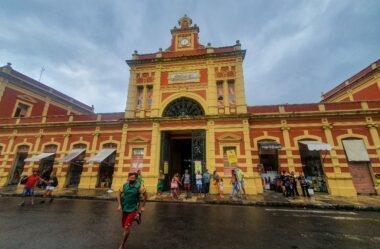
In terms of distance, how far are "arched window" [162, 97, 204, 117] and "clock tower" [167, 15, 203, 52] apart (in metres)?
5.72

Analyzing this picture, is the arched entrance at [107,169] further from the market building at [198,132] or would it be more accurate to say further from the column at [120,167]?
the column at [120,167]

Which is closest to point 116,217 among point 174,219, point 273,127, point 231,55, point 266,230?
point 174,219

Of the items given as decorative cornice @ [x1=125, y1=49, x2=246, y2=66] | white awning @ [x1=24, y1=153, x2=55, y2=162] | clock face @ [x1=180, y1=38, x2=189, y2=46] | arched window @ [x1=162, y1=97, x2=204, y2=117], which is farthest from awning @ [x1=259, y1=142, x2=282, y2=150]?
white awning @ [x1=24, y1=153, x2=55, y2=162]

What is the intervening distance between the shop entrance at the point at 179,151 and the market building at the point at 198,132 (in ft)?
0.29

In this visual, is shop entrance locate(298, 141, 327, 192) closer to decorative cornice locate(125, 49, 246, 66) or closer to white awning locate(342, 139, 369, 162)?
white awning locate(342, 139, 369, 162)

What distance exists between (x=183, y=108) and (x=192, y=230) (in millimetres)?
11122

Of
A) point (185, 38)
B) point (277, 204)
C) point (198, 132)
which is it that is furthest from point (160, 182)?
point (185, 38)

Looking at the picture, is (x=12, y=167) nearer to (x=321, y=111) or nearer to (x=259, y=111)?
(x=259, y=111)

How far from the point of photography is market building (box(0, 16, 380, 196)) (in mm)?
12828

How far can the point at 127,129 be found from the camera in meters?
15.1

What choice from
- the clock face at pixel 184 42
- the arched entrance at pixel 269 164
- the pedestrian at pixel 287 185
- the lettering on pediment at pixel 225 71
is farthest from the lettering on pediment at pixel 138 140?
the pedestrian at pixel 287 185

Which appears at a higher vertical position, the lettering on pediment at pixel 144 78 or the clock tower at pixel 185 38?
the clock tower at pixel 185 38

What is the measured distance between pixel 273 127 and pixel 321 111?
3922 millimetres

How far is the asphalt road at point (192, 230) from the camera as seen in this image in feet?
13.9
